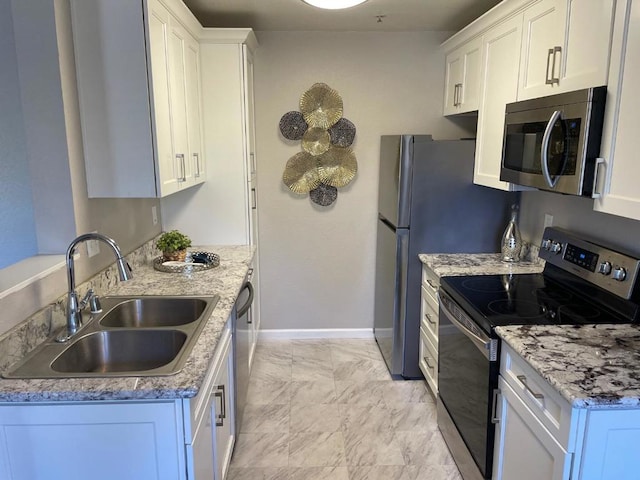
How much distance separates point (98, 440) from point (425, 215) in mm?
2163

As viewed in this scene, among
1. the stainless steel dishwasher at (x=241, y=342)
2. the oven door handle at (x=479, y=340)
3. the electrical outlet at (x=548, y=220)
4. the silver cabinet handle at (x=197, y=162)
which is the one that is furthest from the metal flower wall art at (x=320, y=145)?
the oven door handle at (x=479, y=340)

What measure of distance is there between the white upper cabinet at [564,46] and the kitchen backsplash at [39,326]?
2.12 metres

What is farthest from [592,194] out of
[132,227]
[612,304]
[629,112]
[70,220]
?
[132,227]

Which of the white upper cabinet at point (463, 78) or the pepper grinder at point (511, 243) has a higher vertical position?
the white upper cabinet at point (463, 78)

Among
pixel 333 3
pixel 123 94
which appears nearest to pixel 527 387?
pixel 333 3

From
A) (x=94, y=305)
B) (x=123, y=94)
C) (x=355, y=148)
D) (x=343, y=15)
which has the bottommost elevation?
(x=94, y=305)

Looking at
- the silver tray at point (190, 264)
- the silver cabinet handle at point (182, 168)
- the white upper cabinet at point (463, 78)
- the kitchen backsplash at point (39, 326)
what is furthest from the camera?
the white upper cabinet at point (463, 78)

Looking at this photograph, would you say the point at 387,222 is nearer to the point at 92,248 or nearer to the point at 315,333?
the point at 315,333

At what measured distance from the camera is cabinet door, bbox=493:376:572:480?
1445 millimetres

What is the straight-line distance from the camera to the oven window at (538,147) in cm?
176

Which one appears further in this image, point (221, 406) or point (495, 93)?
point (495, 93)

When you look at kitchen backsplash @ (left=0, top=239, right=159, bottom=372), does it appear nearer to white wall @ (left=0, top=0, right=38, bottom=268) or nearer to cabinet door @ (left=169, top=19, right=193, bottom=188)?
white wall @ (left=0, top=0, right=38, bottom=268)

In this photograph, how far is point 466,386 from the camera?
6.95 ft

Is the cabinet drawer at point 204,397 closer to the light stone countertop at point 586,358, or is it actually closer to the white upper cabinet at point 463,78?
the light stone countertop at point 586,358
